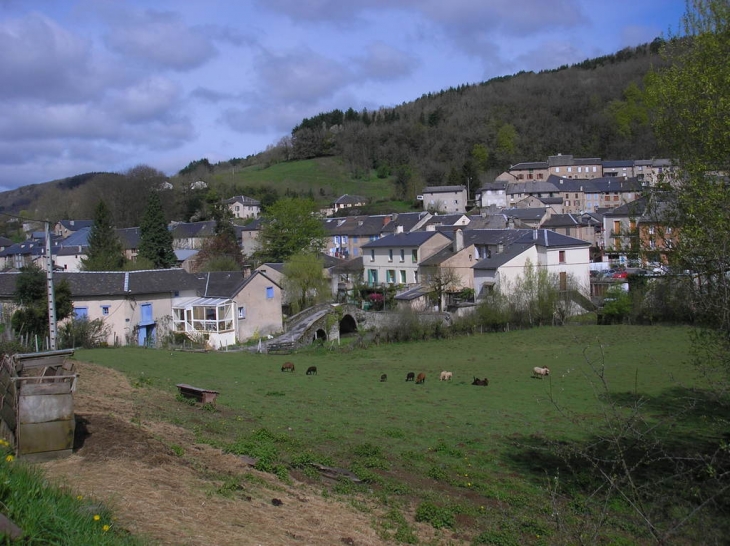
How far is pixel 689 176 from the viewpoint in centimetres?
1423

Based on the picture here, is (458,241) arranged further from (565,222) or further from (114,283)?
(114,283)

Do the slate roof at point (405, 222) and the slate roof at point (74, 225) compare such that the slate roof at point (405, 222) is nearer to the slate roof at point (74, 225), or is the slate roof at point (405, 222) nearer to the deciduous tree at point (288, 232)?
the deciduous tree at point (288, 232)

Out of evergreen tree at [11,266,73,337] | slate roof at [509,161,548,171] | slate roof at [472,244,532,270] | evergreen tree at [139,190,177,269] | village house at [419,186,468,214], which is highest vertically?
slate roof at [509,161,548,171]

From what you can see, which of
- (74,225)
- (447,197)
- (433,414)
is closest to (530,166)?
(447,197)

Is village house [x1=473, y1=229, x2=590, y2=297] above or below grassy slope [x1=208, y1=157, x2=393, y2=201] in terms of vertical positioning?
below

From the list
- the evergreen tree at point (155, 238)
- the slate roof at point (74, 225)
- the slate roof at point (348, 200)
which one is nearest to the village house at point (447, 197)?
the slate roof at point (348, 200)

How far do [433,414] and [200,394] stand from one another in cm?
700

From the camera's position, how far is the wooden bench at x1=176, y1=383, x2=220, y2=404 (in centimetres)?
1623

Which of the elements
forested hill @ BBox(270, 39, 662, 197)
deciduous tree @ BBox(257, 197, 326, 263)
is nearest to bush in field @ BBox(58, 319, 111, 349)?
deciduous tree @ BBox(257, 197, 326, 263)

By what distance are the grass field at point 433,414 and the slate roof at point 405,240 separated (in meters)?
23.8

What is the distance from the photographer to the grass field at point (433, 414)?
11.0m

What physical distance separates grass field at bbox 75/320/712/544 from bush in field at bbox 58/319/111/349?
3781 mm

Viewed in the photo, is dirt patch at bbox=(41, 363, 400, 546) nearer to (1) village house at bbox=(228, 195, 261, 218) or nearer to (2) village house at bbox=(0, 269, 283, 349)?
(2) village house at bbox=(0, 269, 283, 349)

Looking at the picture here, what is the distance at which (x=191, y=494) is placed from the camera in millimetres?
8734
